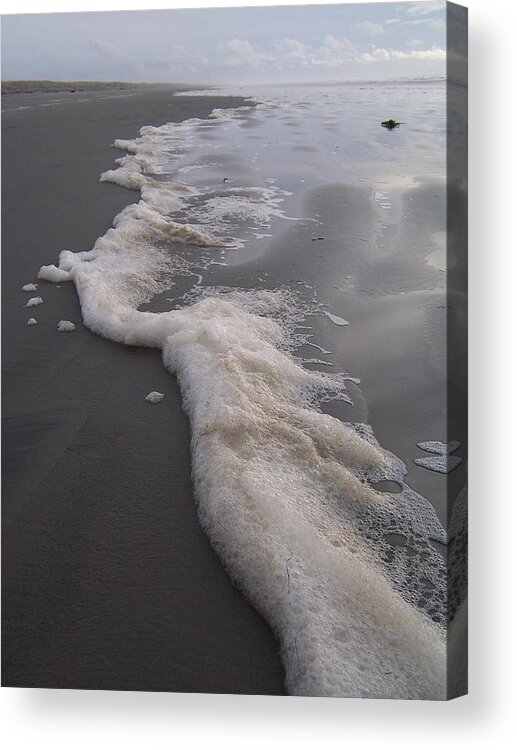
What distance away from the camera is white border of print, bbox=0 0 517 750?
1.95 metres

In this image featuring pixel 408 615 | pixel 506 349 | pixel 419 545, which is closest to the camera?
pixel 408 615

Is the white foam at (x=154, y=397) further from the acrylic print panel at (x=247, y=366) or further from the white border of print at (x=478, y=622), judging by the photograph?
the white border of print at (x=478, y=622)

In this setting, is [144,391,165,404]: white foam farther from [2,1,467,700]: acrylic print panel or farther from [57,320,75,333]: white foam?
[57,320,75,333]: white foam

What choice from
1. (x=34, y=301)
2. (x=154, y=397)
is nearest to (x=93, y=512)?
(x=154, y=397)

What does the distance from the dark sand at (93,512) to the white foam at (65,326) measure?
0.03 meters

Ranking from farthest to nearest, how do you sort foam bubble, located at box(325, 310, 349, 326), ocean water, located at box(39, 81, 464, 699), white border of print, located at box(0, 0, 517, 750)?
foam bubble, located at box(325, 310, 349, 326), white border of print, located at box(0, 0, 517, 750), ocean water, located at box(39, 81, 464, 699)

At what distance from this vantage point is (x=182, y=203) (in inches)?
129

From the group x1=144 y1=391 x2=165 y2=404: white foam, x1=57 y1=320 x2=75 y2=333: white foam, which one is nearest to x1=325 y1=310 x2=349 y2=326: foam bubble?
x1=144 y1=391 x2=165 y2=404: white foam

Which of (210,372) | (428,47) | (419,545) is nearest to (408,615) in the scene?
(419,545)

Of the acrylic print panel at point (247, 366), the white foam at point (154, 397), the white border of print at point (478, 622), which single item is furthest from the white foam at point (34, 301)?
the white border of print at point (478, 622)

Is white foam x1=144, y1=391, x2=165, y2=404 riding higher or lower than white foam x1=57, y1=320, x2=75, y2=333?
lower

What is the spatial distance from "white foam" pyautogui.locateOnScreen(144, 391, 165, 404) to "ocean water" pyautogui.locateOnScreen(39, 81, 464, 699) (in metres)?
0.08

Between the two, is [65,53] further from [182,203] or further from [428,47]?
[428,47]

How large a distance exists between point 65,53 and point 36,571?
1.75m
